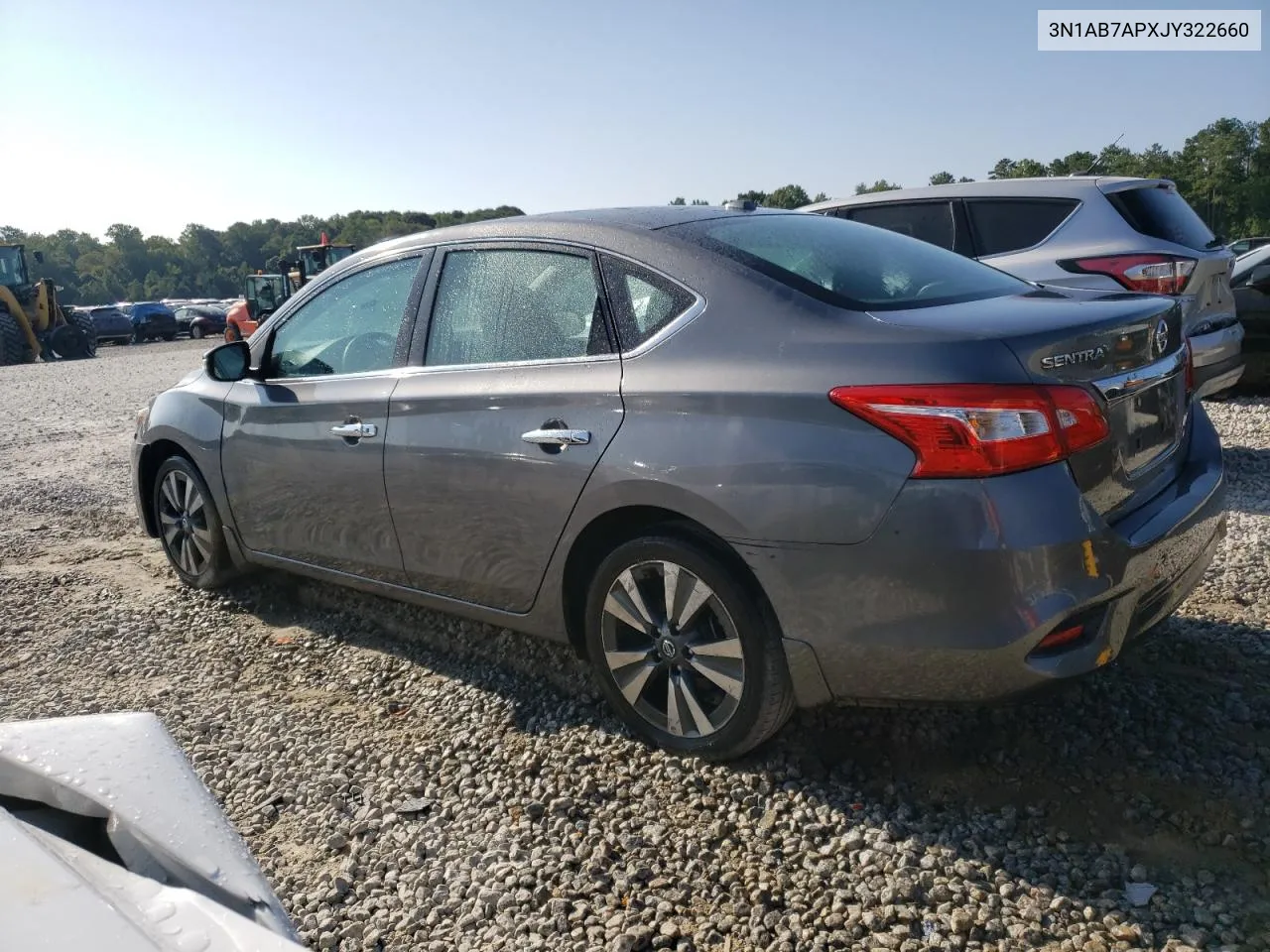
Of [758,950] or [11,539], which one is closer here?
[758,950]

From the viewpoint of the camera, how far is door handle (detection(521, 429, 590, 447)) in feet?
10.2

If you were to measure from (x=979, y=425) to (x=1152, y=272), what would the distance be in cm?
440

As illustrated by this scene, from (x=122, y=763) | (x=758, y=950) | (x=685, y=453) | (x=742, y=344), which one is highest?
(x=742, y=344)

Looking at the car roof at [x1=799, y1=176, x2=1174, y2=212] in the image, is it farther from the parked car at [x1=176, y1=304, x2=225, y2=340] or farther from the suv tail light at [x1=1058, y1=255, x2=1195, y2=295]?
the parked car at [x1=176, y1=304, x2=225, y2=340]

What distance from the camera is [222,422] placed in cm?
461

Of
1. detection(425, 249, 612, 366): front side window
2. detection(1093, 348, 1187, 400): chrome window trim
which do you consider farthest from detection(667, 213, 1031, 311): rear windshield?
detection(1093, 348, 1187, 400): chrome window trim

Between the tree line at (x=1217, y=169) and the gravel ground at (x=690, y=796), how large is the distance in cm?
5321

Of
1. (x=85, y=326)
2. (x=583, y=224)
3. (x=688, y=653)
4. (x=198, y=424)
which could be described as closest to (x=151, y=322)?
(x=85, y=326)

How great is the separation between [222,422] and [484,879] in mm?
2745

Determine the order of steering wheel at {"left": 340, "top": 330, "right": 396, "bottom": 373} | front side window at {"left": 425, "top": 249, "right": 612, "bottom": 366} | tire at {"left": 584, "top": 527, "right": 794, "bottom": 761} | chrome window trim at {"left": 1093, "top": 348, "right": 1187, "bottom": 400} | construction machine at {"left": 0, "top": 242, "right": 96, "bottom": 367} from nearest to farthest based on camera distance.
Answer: chrome window trim at {"left": 1093, "top": 348, "right": 1187, "bottom": 400}
tire at {"left": 584, "top": 527, "right": 794, "bottom": 761}
front side window at {"left": 425, "top": 249, "right": 612, "bottom": 366}
steering wheel at {"left": 340, "top": 330, "right": 396, "bottom": 373}
construction machine at {"left": 0, "top": 242, "right": 96, "bottom": 367}

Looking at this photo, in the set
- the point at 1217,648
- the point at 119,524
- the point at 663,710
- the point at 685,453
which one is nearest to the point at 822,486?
the point at 685,453

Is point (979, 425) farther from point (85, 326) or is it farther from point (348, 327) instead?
point (85, 326)

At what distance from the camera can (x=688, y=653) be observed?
9.91 ft

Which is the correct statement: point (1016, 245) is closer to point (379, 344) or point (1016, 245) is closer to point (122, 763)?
point (379, 344)
